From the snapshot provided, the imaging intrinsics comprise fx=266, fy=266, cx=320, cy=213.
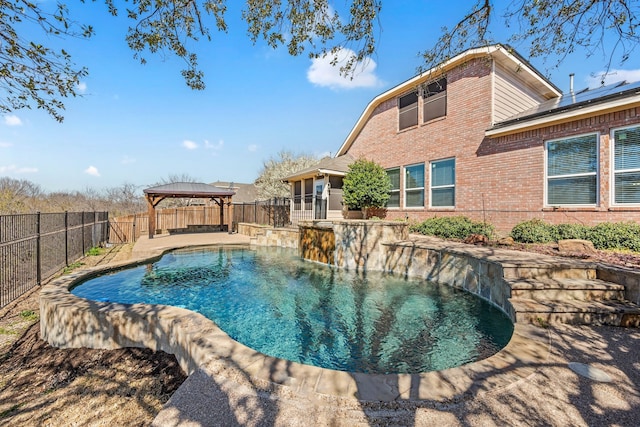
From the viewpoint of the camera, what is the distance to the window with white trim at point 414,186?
11.8 m

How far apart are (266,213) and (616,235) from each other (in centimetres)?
1577

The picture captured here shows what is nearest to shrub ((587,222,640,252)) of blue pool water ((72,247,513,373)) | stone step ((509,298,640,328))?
stone step ((509,298,640,328))

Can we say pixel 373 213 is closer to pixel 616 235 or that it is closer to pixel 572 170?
pixel 572 170

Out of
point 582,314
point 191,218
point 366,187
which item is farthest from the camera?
point 191,218

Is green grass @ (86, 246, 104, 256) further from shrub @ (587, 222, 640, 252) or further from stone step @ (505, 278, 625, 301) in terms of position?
shrub @ (587, 222, 640, 252)

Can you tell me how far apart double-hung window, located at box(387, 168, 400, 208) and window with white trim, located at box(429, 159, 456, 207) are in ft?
5.63

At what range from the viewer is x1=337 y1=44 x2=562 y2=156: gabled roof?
9.27 m

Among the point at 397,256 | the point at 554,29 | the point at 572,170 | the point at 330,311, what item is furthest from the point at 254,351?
the point at 572,170

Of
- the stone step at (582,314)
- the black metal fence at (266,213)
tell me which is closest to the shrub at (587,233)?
the stone step at (582,314)

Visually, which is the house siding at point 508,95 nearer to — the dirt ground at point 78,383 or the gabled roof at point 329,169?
the gabled roof at point 329,169

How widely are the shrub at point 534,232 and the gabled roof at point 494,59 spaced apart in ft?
14.7

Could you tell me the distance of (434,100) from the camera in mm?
11406

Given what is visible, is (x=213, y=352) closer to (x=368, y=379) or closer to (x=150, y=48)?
(x=368, y=379)

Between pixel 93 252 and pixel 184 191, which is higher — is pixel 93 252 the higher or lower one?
the lower one
